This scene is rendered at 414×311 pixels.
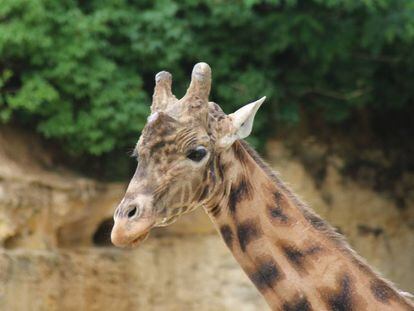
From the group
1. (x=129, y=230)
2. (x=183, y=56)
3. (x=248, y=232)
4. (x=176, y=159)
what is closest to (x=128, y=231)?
(x=129, y=230)

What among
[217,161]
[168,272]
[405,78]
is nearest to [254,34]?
[405,78]

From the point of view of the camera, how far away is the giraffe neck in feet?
14.9

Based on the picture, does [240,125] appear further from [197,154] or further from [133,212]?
[133,212]

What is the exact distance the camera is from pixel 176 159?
4527 millimetres

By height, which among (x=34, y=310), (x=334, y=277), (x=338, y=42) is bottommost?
(x=34, y=310)

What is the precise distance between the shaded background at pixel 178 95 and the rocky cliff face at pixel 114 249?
15mm

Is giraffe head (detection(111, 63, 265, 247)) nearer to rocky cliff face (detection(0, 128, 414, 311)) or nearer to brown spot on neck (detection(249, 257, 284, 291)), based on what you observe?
brown spot on neck (detection(249, 257, 284, 291))

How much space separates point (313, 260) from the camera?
4.61 metres

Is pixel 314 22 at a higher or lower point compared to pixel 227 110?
higher

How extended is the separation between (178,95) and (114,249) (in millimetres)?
1724

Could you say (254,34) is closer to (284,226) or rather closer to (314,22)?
(314,22)

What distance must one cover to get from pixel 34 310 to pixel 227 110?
9.22 ft

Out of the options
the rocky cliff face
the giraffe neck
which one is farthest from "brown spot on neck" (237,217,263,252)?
the rocky cliff face

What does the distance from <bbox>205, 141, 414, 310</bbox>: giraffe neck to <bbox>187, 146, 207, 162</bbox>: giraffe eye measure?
0.48ft
